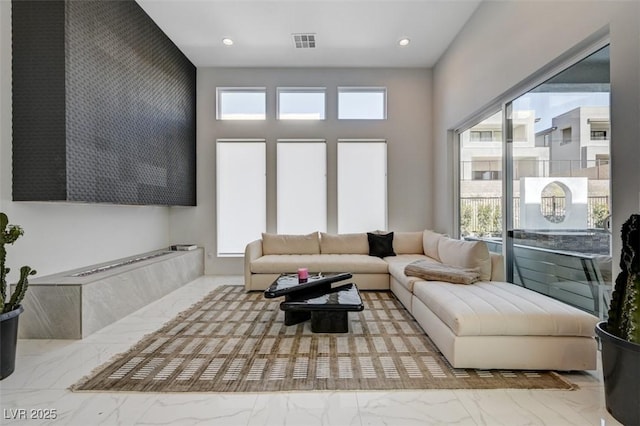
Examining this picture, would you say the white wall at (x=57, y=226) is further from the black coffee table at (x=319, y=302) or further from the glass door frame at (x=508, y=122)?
the glass door frame at (x=508, y=122)

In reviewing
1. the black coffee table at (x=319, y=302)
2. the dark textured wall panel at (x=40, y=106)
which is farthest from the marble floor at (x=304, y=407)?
the dark textured wall panel at (x=40, y=106)

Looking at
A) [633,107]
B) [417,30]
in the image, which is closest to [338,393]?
[633,107]

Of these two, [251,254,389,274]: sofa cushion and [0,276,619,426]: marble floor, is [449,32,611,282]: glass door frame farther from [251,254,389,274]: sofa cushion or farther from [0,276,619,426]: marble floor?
[0,276,619,426]: marble floor

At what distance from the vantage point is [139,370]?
2232 mm

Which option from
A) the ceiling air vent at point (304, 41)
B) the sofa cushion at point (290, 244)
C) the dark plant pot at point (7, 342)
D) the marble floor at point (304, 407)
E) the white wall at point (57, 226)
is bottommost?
the marble floor at point (304, 407)

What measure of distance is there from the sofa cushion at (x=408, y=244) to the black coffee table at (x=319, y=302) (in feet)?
6.54

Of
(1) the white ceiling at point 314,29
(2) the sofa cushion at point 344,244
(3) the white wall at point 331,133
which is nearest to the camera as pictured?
(1) the white ceiling at point 314,29

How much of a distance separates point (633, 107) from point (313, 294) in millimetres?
2800

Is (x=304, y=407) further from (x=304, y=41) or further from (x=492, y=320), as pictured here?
(x=304, y=41)

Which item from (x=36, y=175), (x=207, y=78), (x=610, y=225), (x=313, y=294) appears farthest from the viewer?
(x=207, y=78)

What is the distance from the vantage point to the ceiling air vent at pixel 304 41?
4.54 meters

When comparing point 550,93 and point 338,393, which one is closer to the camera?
point 338,393

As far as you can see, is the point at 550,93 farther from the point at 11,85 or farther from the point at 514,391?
the point at 11,85

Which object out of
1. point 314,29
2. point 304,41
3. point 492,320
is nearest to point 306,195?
point 304,41
